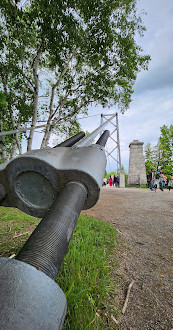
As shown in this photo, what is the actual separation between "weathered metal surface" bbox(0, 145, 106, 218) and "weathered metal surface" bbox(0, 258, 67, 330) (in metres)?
0.60

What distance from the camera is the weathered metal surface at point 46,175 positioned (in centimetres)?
105

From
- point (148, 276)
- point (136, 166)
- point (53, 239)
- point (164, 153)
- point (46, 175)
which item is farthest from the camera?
point (164, 153)

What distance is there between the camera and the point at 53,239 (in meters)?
0.69

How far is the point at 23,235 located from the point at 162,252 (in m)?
2.41

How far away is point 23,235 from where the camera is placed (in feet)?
10.1

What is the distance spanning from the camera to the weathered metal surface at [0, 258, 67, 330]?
1.38 feet

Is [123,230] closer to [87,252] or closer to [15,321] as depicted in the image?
[87,252]

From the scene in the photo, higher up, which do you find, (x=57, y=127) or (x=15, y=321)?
(x=57, y=127)

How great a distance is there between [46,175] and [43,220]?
0.37m

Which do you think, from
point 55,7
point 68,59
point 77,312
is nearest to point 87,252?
point 77,312

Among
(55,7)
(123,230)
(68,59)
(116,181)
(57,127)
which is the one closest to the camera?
(123,230)

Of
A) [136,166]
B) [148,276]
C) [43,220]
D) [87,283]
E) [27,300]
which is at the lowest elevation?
[148,276]

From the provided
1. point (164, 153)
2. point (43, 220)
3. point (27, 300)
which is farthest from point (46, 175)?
point (164, 153)

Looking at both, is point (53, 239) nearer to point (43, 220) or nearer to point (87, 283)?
point (43, 220)
